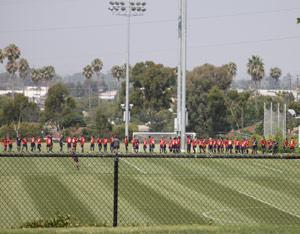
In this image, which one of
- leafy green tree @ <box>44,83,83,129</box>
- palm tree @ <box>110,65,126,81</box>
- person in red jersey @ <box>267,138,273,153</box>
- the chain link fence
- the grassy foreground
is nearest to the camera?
the grassy foreground

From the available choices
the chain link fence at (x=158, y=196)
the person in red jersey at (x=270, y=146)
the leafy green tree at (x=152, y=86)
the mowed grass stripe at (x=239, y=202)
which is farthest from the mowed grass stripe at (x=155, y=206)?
the leafy green tree at (x=152, y=86)

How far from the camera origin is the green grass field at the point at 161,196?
60.7 feet

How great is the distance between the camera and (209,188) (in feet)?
78.9

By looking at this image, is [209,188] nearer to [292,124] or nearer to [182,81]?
[182,81]

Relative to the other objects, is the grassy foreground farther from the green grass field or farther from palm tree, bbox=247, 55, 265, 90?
palm tree, bbox=247, 55, 265, 90

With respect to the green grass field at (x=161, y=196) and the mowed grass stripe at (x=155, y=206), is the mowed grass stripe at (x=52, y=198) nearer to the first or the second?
the green grass field at (x=161, y=196)

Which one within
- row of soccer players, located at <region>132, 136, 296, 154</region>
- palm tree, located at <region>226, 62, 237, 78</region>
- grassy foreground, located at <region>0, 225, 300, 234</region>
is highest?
palm tree, located at <region>226, 62, 237, 78</region>

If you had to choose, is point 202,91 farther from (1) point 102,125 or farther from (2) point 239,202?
(2) point 239,202

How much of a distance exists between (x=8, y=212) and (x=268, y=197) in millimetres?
7820

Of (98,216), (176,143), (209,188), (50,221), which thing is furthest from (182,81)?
(50,221)

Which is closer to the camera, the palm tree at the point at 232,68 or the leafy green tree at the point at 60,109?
the leafy green tree at the point at 60,109

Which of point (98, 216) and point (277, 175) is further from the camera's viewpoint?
point (277, 175)

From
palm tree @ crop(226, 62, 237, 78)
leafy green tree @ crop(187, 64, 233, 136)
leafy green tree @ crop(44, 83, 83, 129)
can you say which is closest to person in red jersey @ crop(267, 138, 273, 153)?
leafy green tree @ crop(187, 64, 233, 136)

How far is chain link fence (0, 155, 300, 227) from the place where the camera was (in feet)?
60.5
